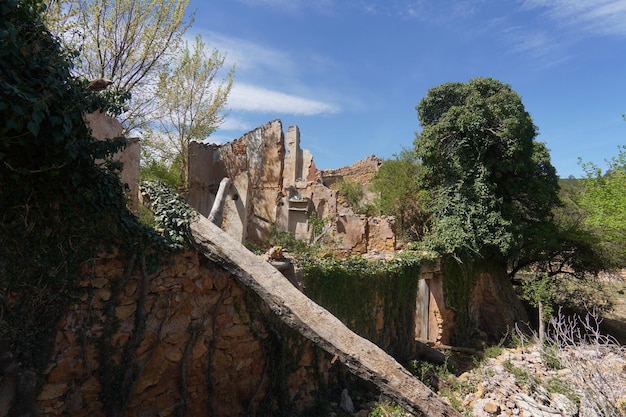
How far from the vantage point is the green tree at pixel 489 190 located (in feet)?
41.1

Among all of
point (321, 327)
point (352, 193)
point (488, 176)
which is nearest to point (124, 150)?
point (321, 327)

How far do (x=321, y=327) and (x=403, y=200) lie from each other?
13149mm

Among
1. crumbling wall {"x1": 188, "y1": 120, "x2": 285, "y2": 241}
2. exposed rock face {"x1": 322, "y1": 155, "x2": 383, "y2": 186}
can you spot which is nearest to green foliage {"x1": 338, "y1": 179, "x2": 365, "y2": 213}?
exposed rock face {"x1": 322, "y1": 155, "x2": 383, "y2": 186}

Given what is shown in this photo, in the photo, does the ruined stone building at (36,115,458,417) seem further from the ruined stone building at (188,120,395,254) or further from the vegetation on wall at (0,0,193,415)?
the ruined stone building at (188,120,395,254)

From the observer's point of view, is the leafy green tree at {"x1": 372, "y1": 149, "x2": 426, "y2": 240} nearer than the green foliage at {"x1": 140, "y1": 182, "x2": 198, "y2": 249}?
No

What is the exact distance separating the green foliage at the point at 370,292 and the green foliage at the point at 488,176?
3.11m

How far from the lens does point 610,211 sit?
44.0ft

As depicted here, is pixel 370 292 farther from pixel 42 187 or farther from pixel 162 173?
pixel 162 173

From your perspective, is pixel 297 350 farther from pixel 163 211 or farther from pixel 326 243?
pixel 326 243

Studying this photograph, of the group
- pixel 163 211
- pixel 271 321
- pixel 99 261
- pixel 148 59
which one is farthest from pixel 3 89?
pixel 148 59

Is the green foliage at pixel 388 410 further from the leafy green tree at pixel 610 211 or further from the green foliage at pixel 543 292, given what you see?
the leafy green tree at pixel 610 211

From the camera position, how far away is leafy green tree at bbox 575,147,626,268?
514 inches

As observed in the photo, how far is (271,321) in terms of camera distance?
5.48 meters

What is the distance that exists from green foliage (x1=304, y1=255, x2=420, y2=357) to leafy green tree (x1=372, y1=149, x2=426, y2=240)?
6.36m
